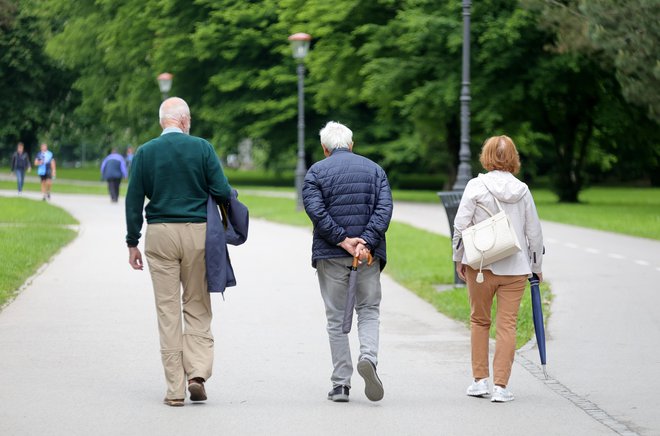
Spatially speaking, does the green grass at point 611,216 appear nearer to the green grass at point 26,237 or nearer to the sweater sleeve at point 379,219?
the green grass at point 26,237

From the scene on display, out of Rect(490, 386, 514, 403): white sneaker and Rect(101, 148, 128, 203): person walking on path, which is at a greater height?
Rect(101, 148, 128, 203): person walking on path

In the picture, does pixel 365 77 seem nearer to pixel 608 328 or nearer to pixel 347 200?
pixel 608 328

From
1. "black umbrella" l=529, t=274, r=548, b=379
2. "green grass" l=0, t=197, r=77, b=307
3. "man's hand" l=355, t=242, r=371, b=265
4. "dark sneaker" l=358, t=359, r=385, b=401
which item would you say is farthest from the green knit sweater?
"green grass" l=0, t=197, r=77, b=307

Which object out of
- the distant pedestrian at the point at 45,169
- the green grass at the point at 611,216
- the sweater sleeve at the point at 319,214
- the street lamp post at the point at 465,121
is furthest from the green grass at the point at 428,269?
the distant pedestrian at the point at 45,169

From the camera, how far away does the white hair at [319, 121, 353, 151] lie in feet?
26.1

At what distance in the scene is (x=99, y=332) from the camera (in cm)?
1091

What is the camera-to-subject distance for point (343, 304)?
7.93 meters

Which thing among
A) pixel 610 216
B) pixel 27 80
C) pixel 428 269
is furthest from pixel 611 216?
pixel 27 80

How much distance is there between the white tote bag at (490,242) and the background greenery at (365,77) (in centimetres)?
1930

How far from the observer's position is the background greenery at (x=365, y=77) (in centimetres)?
3372

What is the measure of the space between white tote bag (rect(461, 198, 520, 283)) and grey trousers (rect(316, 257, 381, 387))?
0.57 metres

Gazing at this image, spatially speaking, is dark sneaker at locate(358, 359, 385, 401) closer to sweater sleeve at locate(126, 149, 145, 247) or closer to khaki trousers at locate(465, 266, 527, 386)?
khaki trousers at locate(465, 266, 527, 386)

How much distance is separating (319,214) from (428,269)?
9030 millimetres

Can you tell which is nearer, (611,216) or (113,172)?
(611,216)
